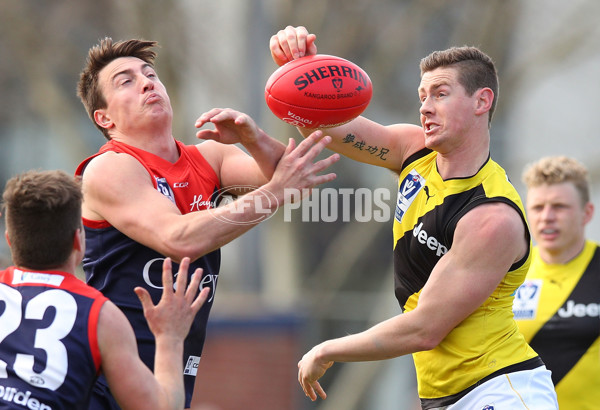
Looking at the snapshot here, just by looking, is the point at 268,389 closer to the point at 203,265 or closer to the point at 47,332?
the point at 203,265

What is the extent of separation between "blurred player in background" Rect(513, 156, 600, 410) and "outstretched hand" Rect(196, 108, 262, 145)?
8.71 feet

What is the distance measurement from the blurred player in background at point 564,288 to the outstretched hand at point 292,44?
2.46 meters

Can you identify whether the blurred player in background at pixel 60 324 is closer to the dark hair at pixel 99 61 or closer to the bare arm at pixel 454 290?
the bare arm at pixel 454 290

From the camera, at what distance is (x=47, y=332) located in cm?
347

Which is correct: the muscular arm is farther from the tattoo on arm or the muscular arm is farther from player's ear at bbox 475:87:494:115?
player's ear at bbox 475:87:494:115

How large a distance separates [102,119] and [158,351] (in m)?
1.84

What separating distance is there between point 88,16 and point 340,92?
10.8 meters

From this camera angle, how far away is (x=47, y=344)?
3457 mm

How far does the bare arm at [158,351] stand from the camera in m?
3.49

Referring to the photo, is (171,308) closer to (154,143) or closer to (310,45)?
(154,143)

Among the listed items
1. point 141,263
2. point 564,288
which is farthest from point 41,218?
point 564,288

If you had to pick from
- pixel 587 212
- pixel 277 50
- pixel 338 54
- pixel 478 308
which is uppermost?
pixel 338 54

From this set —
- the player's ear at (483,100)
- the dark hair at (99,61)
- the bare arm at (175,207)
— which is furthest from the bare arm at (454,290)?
the dark hair at (99,61)

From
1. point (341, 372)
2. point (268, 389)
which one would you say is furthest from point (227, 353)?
point (341, 372)
